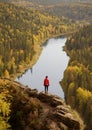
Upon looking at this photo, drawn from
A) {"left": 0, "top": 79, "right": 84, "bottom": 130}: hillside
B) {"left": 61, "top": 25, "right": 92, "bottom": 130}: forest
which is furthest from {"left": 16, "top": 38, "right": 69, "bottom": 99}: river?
{"left": 0, "top": 79, "right": 84, "bottom": 130}: hillside

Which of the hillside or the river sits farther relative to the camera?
the river

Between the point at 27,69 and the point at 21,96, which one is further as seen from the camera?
the point at 27,69

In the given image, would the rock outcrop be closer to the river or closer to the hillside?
the hillside

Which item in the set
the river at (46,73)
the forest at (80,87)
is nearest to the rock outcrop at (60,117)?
the forest at (80,87)

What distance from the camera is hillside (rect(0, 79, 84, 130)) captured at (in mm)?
43188

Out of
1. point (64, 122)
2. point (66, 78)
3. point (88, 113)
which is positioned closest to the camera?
point (64, 122)

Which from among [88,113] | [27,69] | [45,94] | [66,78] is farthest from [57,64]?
[45,94]

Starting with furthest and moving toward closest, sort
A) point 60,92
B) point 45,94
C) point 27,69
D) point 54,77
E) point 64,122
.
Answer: point 27,69 → point 54,77 → point 60,92 → point 45,94 → point 64,122

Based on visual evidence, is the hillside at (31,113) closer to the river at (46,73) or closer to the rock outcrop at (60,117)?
the rock outcrop at (60,117)

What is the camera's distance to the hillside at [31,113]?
43.2 m

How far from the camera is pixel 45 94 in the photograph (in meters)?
52.6

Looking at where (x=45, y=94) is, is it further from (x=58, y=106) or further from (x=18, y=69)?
(x=18, y=69)

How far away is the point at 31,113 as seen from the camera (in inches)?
1780

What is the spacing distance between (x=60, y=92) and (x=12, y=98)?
90.8 m
